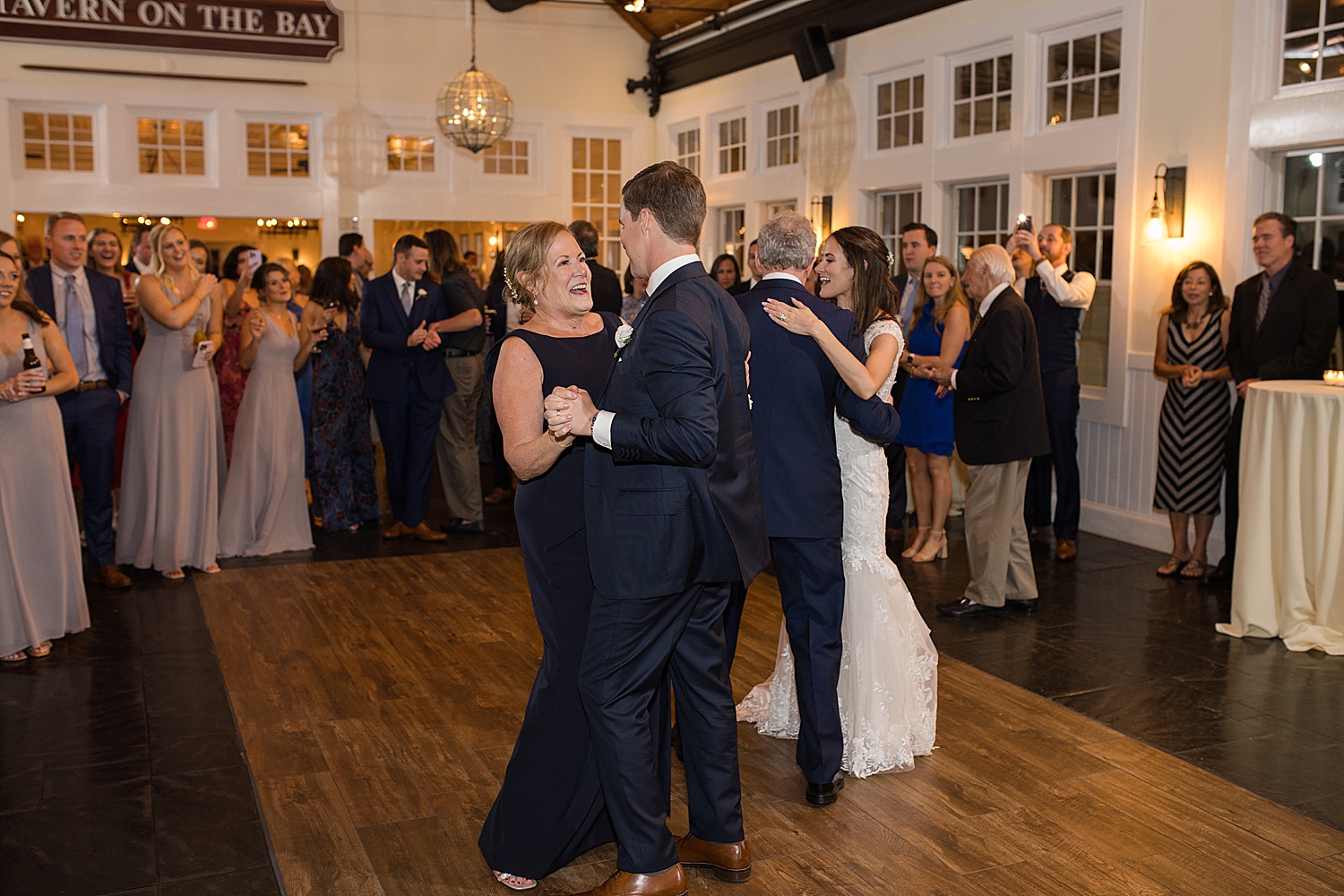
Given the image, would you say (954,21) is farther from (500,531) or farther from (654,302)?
(654,302)

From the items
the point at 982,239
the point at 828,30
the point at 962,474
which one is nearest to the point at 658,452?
the point at 962,474

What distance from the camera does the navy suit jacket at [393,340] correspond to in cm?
688

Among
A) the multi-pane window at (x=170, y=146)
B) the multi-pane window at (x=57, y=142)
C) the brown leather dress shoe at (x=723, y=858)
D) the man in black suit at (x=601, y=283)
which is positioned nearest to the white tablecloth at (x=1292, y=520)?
the brown leather dress shoe at (x=723, y=858)

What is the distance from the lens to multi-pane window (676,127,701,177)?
12.5 metres

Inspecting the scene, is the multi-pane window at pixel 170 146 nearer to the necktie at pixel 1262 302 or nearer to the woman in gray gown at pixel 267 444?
the woman in gray gown at pixel 267 444

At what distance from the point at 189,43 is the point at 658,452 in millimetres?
10490

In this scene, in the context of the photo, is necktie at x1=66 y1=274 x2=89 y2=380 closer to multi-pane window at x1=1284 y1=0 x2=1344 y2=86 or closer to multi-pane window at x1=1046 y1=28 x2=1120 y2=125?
multi-pane window at x1=1046 y1=28 x2=1120 y2=125

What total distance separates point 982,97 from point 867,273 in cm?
518

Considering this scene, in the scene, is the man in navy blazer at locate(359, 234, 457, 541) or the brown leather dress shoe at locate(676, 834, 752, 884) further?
the man in navy blazer at locate(359, 234, 457, 541)

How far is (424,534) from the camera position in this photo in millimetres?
7043

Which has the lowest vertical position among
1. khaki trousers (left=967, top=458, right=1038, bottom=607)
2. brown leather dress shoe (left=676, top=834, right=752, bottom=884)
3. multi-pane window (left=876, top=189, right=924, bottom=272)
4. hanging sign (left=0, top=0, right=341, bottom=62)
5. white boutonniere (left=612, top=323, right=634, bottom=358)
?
brown leather dress shoe (left=676, top=834, right=752, bottom=884)

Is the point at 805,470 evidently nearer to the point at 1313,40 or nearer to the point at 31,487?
the point at 31,487

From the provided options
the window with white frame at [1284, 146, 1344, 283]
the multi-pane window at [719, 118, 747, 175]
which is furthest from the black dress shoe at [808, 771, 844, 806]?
the multi-pane window at [719, 118, 747, 175]

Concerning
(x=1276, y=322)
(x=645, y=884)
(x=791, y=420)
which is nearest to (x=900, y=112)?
(x=1276, y=322)
